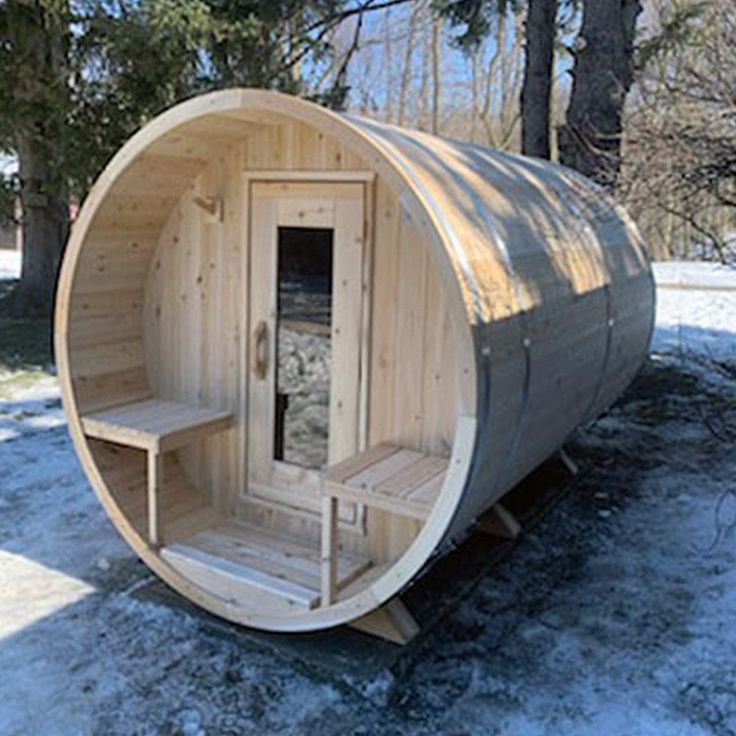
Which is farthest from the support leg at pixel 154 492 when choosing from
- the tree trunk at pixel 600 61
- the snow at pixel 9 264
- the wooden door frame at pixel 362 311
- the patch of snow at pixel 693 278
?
the patch of snow at pixel 693 278

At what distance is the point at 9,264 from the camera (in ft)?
55.7

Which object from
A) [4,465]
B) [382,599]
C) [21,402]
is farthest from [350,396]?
[21,402]

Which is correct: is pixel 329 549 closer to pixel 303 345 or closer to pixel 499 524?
pixel 303 345

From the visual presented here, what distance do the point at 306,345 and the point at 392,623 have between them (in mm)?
1328

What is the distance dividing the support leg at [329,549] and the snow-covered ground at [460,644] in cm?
31

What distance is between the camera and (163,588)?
4.06 m

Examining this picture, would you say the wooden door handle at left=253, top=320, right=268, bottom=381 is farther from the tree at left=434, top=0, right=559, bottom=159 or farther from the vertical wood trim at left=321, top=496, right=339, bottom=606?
the tree at left=434, top=0, right=559, bottom=159

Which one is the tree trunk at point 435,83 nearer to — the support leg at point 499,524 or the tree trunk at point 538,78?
the tree trunk at point 538,78

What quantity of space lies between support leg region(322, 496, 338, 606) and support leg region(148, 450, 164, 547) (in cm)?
91

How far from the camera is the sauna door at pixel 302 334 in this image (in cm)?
384

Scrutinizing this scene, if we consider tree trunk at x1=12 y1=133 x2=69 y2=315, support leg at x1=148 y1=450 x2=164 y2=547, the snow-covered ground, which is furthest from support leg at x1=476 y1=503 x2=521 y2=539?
tree trunk at x1=12 y1=133 x2=69 y2=315

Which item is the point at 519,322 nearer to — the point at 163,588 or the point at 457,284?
the point at 457,284

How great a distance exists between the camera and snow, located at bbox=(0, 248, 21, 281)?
14949 millimetres

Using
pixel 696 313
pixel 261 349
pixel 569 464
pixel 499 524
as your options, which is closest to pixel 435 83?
pixel 696 313
